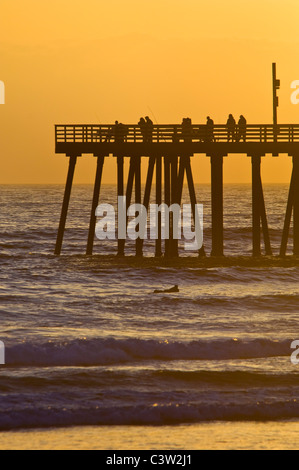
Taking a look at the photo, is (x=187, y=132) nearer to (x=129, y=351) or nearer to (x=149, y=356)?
(x=129, y=351)

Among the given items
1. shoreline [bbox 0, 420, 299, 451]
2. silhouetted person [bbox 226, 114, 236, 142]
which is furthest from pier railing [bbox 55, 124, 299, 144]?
shoreline [bbox 0, 420, 299, 451]

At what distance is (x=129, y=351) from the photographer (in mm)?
22828

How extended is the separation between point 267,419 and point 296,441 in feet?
4.92

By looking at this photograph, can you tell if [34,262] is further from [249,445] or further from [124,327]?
[249,445]

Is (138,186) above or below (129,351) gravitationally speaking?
above

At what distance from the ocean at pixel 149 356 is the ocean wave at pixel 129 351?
0.03 metres

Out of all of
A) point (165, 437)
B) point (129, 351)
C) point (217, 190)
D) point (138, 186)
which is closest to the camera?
point (165, 437)

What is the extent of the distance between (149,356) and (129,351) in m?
0.52

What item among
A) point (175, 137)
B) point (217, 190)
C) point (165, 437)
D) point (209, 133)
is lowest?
point (165, 437)

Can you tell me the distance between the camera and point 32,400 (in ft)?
60.7

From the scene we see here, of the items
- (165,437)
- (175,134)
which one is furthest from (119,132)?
(165,437)

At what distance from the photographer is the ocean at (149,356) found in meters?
17.1

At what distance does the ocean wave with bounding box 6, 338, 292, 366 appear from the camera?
22.3 meters
